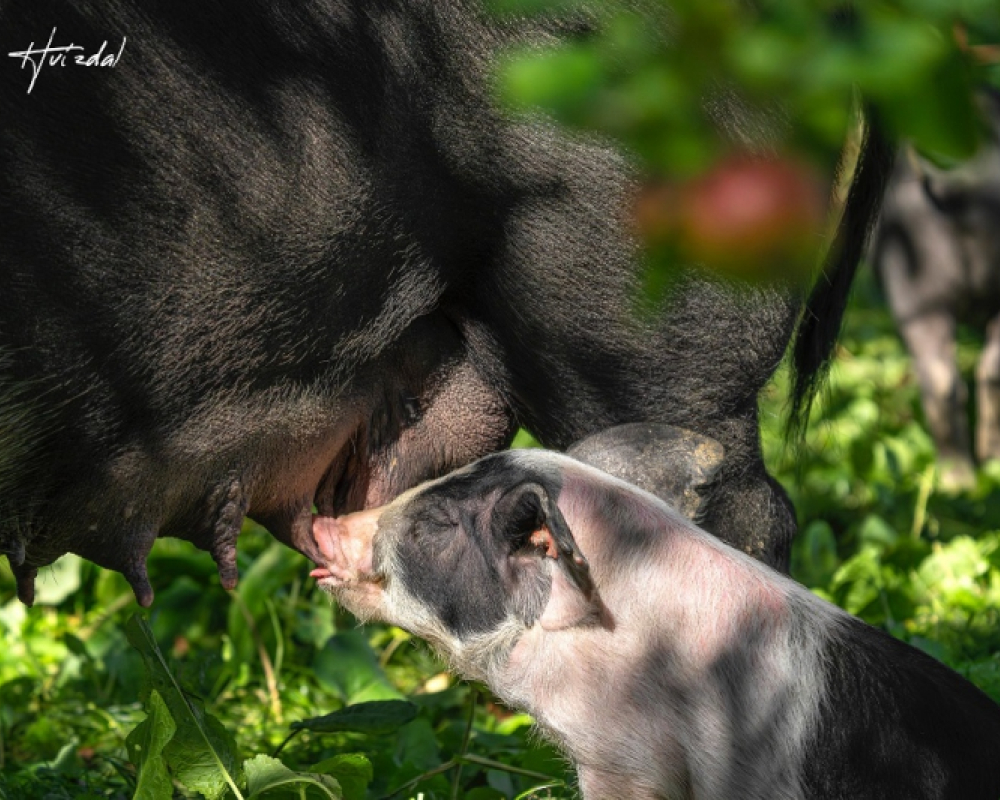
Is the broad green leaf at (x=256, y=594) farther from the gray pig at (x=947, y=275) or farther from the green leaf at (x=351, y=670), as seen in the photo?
the gray pig at (x=947, y=275)

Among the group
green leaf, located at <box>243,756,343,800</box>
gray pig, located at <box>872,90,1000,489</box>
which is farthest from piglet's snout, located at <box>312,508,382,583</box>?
gray pig, located at <box>872,90,1000,489</box>

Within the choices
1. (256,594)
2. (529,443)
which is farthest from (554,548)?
(529,443)

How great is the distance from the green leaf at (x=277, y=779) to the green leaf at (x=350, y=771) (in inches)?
1.6

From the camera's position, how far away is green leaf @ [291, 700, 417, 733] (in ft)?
9.60

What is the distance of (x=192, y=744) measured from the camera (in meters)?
2.59

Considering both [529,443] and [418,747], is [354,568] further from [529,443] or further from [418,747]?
[529,443]

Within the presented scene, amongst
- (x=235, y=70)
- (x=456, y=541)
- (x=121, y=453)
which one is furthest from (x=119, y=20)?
(x=456, y=541)

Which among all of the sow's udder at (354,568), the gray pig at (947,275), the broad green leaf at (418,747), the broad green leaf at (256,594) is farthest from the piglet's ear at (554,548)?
the gray pig at (947,275)

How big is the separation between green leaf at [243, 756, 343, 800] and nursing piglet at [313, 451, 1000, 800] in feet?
0.97

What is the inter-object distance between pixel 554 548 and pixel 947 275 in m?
4.93

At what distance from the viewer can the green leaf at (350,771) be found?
2623 millimetres

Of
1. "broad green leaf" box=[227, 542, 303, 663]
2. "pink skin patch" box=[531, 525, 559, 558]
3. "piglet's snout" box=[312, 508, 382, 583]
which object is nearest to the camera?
"pink skin patch" box=[531, 525, 559, 558]

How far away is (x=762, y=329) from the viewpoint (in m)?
2.93

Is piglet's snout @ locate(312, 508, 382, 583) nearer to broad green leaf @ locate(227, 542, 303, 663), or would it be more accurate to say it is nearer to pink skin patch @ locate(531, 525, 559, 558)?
pink skin patch @ locate(531, 525, 559, 558)
